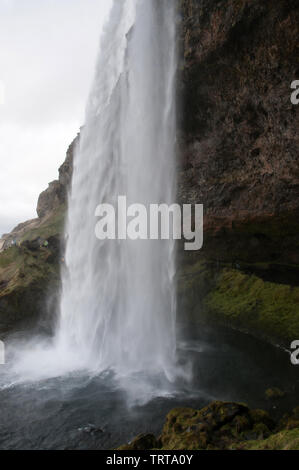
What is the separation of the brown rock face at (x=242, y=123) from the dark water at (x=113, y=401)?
7870mm

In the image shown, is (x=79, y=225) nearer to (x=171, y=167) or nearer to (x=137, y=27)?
(x=171, y=167)

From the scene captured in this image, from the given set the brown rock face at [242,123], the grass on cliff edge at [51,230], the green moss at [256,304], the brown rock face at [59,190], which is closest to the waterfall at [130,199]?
the brown rock face at [242,123]

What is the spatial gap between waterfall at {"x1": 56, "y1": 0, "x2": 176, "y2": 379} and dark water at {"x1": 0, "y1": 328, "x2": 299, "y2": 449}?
2.80 meters

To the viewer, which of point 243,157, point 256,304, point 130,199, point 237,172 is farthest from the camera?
point 256,304

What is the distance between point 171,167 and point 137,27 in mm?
8744

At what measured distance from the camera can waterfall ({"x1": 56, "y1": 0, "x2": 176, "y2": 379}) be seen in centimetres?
1717

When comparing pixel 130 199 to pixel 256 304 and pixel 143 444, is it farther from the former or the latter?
pixel 143 444

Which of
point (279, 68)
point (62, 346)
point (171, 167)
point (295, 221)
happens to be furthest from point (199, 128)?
point (62, 346)

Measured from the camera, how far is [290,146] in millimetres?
15938

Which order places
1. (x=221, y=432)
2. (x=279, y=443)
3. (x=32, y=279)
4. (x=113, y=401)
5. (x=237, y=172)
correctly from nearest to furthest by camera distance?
(x=279, y=443) < (x=221, y=432) < (x=113, y=401) < (x=237, y=172) < (x=32, y=279)

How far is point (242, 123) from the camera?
17.9 metres

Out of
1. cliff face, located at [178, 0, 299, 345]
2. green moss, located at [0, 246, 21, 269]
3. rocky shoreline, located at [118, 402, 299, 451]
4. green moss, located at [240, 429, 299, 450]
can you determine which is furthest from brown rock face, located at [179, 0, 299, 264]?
green moss, located at [0, 246, 21, 269]

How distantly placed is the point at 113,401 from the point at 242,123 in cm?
1527

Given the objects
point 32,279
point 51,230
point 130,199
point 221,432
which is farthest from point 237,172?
point 51,230
